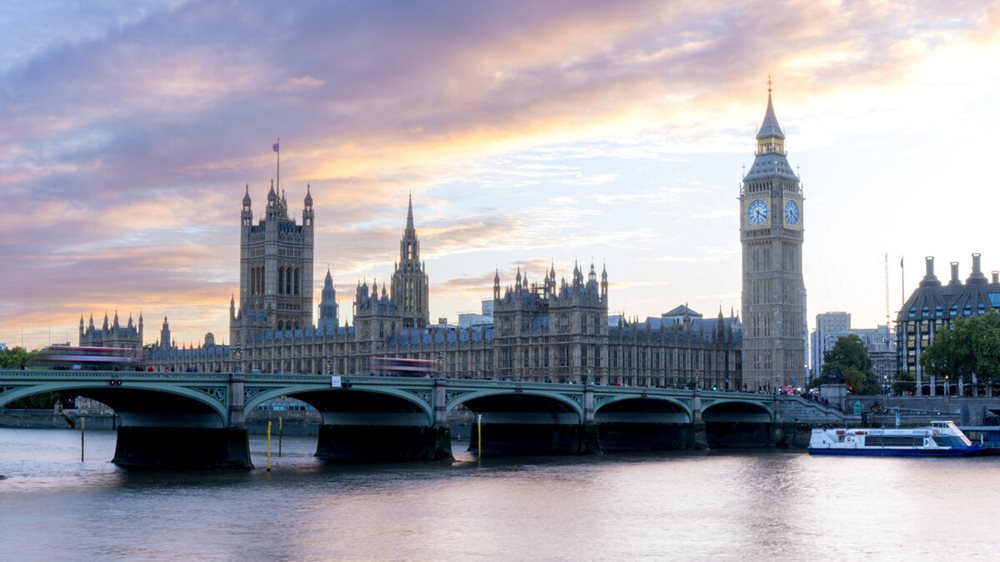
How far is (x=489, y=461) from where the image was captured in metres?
86.0

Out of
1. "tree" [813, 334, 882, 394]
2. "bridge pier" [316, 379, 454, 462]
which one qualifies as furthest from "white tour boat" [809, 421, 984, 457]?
"tree" [813, 334, 882, 394]

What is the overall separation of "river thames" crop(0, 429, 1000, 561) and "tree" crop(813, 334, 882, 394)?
64452 millimetres

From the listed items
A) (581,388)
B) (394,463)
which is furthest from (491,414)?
(394,463)

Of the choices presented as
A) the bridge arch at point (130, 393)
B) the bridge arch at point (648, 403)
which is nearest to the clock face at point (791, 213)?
the bridge arch at point (648, 403)

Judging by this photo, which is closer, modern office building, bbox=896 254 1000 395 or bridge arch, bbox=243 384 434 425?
bridge arch, bbox=243 384 434 425

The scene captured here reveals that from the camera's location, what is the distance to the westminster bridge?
69.7 m

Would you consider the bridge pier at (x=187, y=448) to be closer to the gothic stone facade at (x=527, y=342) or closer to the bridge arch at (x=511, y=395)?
the bridge arch at (x=511, y=395)

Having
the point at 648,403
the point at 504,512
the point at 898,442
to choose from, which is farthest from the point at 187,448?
the point at 898,442

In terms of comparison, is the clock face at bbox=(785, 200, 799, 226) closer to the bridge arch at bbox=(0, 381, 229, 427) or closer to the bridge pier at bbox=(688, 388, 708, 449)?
the bridge pier at bbox=(688, 388, 708, 449)

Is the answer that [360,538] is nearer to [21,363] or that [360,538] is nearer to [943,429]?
[943,429]

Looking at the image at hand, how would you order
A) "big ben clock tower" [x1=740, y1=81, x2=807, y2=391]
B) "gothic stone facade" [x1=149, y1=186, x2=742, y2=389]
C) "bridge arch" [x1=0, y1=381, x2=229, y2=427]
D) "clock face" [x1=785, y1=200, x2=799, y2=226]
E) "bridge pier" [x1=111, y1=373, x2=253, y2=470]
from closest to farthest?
"bridge arch" [x1=0, y1=381, x2=229, y2=427] → "bridge pier" [x1=111, y1=373, x2=253, y2=470] → "gothic stone facade" [x1=149, y1=186, x2=742, y2=389] → "big ben clock tower" [x1=740, y1=81, x2=807, y2=391] → "clock face" [x1=785, y1=200, x2=799, y2=226]

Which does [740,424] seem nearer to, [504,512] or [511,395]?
[511,395]

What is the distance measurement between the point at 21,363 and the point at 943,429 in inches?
4201

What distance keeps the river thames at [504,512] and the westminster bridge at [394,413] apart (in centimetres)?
306
